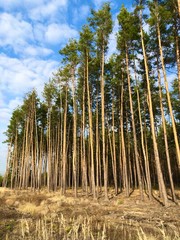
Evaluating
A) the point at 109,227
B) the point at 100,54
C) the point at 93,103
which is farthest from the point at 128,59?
the point at 109,227

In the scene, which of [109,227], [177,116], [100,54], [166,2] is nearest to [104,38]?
[100,54]

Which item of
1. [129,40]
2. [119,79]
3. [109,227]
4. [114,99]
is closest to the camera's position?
[109,227]

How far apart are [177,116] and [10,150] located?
29051mm

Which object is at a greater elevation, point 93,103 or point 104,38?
point 104,38

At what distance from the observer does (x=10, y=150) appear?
35562mm

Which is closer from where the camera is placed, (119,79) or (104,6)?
(104,6)

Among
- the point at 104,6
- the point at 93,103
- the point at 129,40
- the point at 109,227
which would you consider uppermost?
Answer: the point at 104,6

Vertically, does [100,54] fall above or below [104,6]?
below

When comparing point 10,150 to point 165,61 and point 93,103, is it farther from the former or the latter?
point 165,61

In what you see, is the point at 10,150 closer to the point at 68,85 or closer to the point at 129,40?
the point at 68,85

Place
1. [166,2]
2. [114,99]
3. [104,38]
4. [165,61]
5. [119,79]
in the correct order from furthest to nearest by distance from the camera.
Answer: [114,99]
[119,79]
[104,38]
[165,61]
[166,2]

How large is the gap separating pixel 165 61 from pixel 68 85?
1010 cm

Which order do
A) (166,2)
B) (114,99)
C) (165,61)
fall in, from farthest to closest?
(114,99) < (165,61) < (166,2)

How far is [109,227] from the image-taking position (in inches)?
238
